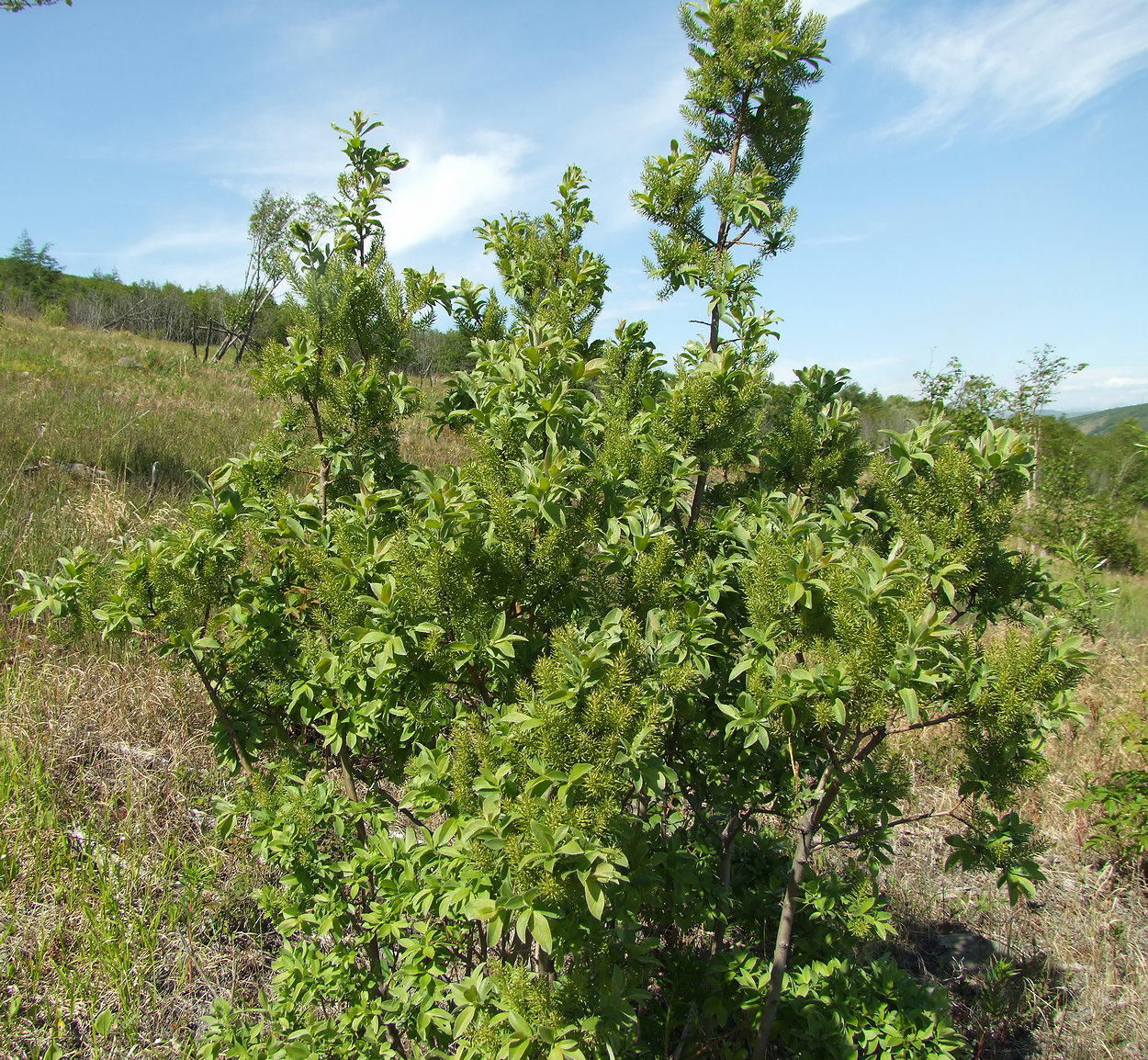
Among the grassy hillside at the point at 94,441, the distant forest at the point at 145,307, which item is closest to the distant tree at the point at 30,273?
the distant forest at the point at 145,307

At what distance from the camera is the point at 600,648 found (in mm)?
1246

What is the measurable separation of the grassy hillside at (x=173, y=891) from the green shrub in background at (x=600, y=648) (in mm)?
405

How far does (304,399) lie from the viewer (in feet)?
6.84

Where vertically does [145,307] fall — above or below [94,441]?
above

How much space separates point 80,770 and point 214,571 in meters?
1.99

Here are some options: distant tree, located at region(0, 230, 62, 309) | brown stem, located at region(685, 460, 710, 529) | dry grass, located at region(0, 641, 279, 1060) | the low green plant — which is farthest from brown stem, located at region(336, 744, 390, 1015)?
distant tree, located at region(0, 230, 62, 309)

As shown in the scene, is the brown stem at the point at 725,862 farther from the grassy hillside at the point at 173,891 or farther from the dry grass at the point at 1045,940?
the grassy hillside at the point at 173,891

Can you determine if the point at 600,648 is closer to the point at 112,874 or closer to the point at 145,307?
the point at 112,874

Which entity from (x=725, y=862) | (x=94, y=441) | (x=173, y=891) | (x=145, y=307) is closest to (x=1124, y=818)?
(x=725, y=862)

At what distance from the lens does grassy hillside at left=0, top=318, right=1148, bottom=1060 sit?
2.31m

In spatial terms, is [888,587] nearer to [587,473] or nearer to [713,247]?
[587,473]

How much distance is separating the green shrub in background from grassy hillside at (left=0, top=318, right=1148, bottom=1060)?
0.40 metres

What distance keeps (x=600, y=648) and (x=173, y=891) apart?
2.39 m

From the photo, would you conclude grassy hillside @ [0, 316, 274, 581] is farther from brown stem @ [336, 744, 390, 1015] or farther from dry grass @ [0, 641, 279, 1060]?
dry grass @ [0, 641, 279, 1060]
